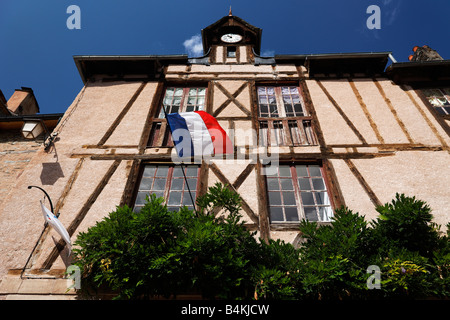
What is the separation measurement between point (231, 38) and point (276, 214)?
251 inches

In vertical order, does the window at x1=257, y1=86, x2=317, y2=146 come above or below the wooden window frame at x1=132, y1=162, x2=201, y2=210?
above

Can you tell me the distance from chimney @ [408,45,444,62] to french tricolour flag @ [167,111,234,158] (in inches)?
357

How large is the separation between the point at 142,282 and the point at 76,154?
366 centimetres

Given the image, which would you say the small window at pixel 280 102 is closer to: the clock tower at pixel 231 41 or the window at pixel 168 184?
the clock tower at pixel 231 41

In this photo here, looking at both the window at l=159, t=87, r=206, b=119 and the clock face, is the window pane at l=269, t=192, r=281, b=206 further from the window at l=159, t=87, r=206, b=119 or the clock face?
the clock face

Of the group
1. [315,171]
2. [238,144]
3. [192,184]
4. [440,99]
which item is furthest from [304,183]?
Answer: [440,99]

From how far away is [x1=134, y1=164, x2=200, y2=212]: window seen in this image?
17.8 feet

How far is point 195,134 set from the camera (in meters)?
5.11

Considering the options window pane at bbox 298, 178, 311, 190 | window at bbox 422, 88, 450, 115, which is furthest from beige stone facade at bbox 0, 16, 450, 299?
window pane at bbox 298, 178, 311, 190

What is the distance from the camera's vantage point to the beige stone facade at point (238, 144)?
4914mm

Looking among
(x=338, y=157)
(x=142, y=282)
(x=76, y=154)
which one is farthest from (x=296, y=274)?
(x=76, y=154)

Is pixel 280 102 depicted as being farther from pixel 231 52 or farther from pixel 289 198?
pixel 289 198

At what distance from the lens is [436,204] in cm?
507
